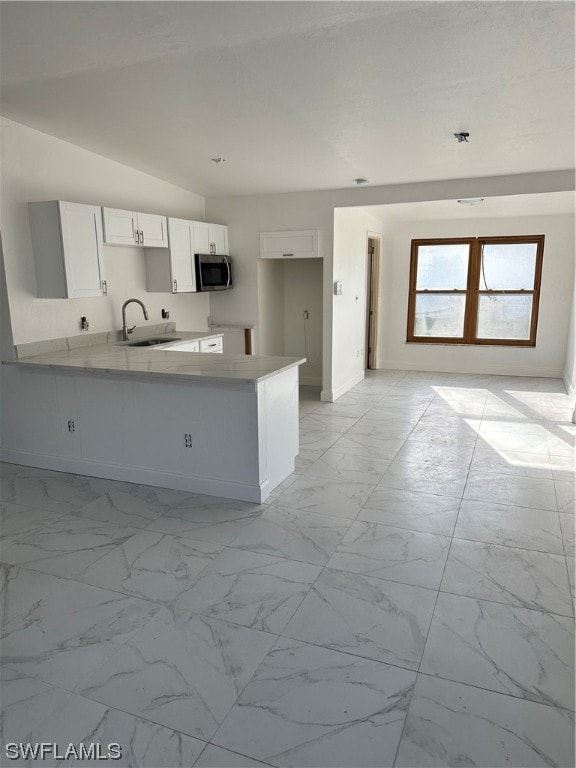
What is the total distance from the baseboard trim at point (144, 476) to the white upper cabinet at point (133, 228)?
5.90ft

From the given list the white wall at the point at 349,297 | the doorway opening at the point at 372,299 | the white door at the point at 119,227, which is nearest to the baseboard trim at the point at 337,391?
the white wall at the point at 349,297

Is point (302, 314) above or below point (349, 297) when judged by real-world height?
below

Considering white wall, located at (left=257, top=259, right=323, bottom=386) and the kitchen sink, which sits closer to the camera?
the kitchen sink

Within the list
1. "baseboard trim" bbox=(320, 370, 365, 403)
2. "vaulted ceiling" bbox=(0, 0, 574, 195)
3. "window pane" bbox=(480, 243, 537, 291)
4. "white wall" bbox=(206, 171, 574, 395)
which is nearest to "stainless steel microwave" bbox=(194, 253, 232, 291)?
"white wall" bbox=(206, 171, 574, 395)

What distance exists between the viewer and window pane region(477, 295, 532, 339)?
7496 millimetres

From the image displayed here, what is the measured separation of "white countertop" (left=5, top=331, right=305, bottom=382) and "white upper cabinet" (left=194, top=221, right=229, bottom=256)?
169 cm

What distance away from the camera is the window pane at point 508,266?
24.0 ft

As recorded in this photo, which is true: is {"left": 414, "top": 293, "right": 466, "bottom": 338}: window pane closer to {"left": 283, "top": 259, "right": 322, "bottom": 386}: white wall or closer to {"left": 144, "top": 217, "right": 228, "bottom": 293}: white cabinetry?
{"left": 283, "top": 259, "right": 322, "bottom": 386}: white wall

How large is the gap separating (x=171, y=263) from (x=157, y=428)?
6.73 ft

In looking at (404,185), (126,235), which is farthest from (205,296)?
(404,185)

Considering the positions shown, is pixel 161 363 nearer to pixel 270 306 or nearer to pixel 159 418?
pixel 159 418

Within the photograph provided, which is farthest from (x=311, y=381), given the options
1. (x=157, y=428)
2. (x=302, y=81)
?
(x=302, y=81)

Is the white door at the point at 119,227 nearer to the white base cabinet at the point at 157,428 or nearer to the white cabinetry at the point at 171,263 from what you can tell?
the white cabinetry at the point at 171,263

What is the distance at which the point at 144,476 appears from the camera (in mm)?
3701
